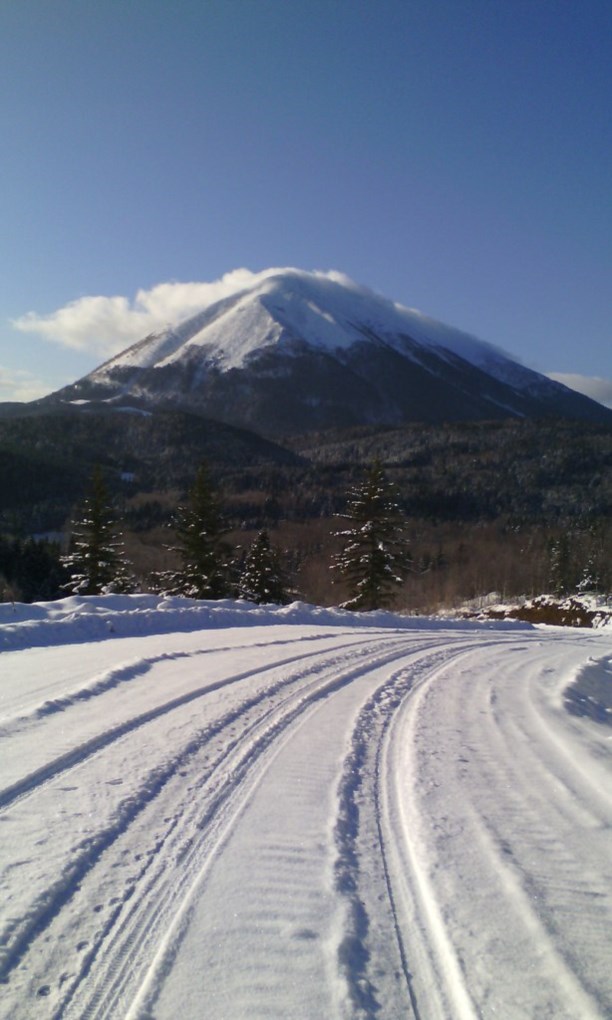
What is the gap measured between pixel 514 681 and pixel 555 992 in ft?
24.8

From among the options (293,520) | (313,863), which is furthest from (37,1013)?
(293,520)

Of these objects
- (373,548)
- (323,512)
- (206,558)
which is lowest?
(206,558)

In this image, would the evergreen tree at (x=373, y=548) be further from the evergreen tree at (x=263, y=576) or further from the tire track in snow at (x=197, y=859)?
the tire track in snow at (x=197, y=859)

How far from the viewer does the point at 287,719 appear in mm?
6496

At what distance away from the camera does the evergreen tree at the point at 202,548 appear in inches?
1206

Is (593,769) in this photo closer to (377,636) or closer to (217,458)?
(377,636)

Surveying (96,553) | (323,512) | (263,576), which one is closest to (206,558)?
(263,576)

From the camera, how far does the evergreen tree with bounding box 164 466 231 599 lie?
30625mm

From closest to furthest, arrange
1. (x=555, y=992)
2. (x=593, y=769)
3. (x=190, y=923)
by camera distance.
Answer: (x=555, y=992) < (x=190, y=923) < (x=593, y=769)

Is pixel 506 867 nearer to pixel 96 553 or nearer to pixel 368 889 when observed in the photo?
pixel 368 889

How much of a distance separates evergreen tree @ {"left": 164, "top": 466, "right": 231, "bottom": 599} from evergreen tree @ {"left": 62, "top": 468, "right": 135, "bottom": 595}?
3.06 metres

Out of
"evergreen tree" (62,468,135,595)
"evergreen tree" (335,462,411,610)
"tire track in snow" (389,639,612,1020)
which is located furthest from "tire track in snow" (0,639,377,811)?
"evergreen tree" (335,462,411,610)

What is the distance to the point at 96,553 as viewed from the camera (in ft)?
92.6

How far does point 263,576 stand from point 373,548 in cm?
606
